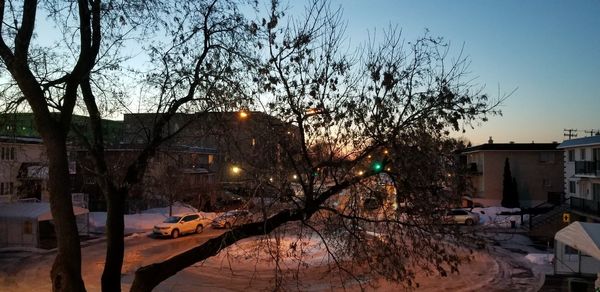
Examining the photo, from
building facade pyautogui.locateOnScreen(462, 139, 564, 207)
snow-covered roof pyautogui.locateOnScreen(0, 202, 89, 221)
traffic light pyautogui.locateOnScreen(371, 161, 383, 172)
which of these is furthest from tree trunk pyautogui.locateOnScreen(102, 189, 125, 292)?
building facade pyautogui.locateOnScreen(462, 139, 564, 207)

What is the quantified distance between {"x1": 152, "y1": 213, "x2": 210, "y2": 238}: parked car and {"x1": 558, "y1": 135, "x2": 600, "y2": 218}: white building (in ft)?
91.6

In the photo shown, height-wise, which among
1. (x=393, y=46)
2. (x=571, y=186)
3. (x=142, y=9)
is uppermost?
(x=142, y=9)

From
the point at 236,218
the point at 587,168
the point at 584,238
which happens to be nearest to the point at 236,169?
the point at 236,218

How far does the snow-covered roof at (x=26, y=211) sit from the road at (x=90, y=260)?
8.68 ft

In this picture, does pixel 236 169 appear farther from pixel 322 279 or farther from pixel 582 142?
pixel 582 142

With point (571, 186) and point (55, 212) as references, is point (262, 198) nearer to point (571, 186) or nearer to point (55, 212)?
point (55, 212)

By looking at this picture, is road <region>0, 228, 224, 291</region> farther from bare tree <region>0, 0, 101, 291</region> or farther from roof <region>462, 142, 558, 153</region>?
roof <region>462, 142, 558, 153</region>

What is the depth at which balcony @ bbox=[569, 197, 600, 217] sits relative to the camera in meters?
36.5

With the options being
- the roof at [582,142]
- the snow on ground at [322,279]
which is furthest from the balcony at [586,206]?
the snow on ground at [322,279]

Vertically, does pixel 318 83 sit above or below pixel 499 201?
above

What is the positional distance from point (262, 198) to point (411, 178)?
210 cm

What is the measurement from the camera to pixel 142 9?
30.4 feet

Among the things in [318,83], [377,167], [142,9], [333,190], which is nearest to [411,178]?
[377,167]

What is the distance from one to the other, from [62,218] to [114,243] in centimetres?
107
